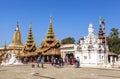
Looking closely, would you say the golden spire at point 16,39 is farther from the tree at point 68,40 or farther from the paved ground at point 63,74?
the paved ground at point 63,74

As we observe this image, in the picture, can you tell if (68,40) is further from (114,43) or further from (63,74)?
(63,74)

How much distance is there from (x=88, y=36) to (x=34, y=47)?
26.3 metres

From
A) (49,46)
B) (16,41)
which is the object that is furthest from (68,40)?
(49,46)

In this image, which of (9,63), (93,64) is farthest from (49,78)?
(9,63)

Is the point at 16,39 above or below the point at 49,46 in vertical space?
above

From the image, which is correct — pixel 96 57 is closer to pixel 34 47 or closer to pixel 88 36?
→ pixel 88 36

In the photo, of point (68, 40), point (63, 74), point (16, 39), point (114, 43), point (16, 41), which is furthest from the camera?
point (68, 40)

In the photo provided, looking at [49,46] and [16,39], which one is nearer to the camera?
[49,46]

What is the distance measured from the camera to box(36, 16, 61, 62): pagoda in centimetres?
5307

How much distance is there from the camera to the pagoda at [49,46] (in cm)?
5307

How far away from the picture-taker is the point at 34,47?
6275 cm

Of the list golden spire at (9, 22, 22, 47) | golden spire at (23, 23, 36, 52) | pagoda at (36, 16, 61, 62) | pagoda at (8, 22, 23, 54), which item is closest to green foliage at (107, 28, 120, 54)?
pagoda at (36, 16, 61, 62)

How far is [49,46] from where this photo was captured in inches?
2109

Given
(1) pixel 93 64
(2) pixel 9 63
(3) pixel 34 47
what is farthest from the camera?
(3) pixel 34 47
